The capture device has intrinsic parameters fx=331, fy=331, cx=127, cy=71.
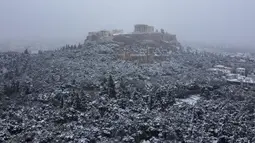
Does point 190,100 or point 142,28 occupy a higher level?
point 142,28

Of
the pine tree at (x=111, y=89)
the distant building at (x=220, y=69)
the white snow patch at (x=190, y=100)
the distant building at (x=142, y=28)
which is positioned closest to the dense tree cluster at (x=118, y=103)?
the pine tree at (x=111, y=89)

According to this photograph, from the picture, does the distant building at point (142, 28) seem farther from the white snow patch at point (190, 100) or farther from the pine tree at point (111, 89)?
the pine tree at point (111, 89)

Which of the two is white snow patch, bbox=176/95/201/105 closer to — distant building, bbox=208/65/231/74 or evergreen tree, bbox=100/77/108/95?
evergreen tree, bbox=100/77/108/95

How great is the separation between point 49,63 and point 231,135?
1060 inches

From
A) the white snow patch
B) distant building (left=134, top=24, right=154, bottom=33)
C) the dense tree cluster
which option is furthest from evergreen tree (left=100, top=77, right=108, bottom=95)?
distant building (left=134, top=24, right=154, bottom=33)

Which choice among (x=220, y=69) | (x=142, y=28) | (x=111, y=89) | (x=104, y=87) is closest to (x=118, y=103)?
(x=111, y=89)

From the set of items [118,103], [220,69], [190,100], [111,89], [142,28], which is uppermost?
[142,28]

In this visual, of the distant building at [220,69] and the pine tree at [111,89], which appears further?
the distant building at [220,69]

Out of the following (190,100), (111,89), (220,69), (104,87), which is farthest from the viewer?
(220,69)

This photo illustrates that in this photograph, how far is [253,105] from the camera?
2780 centimetres

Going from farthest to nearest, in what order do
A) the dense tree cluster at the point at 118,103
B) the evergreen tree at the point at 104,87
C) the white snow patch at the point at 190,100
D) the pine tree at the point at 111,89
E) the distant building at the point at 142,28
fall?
the distant building at the point at 142,28 → the evergreen tree at the point at 104,87 → the white snow patch at the point at 190,100 → the pine tree at the point at 111,89 → the dense tree cluster at the point at 118,103

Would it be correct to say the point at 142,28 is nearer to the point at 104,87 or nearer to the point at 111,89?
the point at 104,87

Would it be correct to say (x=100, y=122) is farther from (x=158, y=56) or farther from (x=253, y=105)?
(x=158, y=56)

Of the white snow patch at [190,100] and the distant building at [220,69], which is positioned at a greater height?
the distant building at [220,69]
